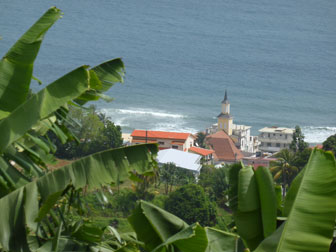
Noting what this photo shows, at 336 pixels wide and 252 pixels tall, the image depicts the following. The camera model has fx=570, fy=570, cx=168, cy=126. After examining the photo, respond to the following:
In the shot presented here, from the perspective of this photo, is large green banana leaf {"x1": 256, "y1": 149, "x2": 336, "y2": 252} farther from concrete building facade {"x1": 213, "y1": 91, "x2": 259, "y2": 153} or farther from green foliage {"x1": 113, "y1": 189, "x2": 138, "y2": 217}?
concrete building facade {"x1": 213, "y1": 91, "x2": 259, "y2": 153}

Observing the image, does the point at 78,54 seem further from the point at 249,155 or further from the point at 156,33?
the point at 249,155

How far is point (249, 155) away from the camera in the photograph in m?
55.7

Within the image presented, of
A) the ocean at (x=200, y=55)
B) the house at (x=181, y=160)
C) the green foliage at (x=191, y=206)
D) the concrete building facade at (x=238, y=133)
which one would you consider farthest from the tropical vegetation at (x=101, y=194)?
the ocean at (x=200, y=55)

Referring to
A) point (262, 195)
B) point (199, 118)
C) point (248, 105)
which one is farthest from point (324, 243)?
point (248, 105)

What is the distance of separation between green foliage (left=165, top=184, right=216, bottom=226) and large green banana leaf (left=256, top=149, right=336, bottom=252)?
87.9 ft

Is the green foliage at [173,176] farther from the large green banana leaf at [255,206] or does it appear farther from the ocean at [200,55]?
the large green banana leaf at [255,206]

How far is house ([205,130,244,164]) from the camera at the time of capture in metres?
52.2

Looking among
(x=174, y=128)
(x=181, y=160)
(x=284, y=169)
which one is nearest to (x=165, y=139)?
(x=181, y=160)

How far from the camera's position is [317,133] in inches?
2625

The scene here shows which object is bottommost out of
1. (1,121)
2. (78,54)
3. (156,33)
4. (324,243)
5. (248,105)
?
(324,243)

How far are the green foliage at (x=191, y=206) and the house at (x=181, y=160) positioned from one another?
7489 mm

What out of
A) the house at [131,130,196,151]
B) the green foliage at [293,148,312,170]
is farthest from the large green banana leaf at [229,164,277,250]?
the house at [131,130,196,151]

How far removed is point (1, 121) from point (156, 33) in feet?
399

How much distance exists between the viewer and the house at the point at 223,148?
52.2 m
